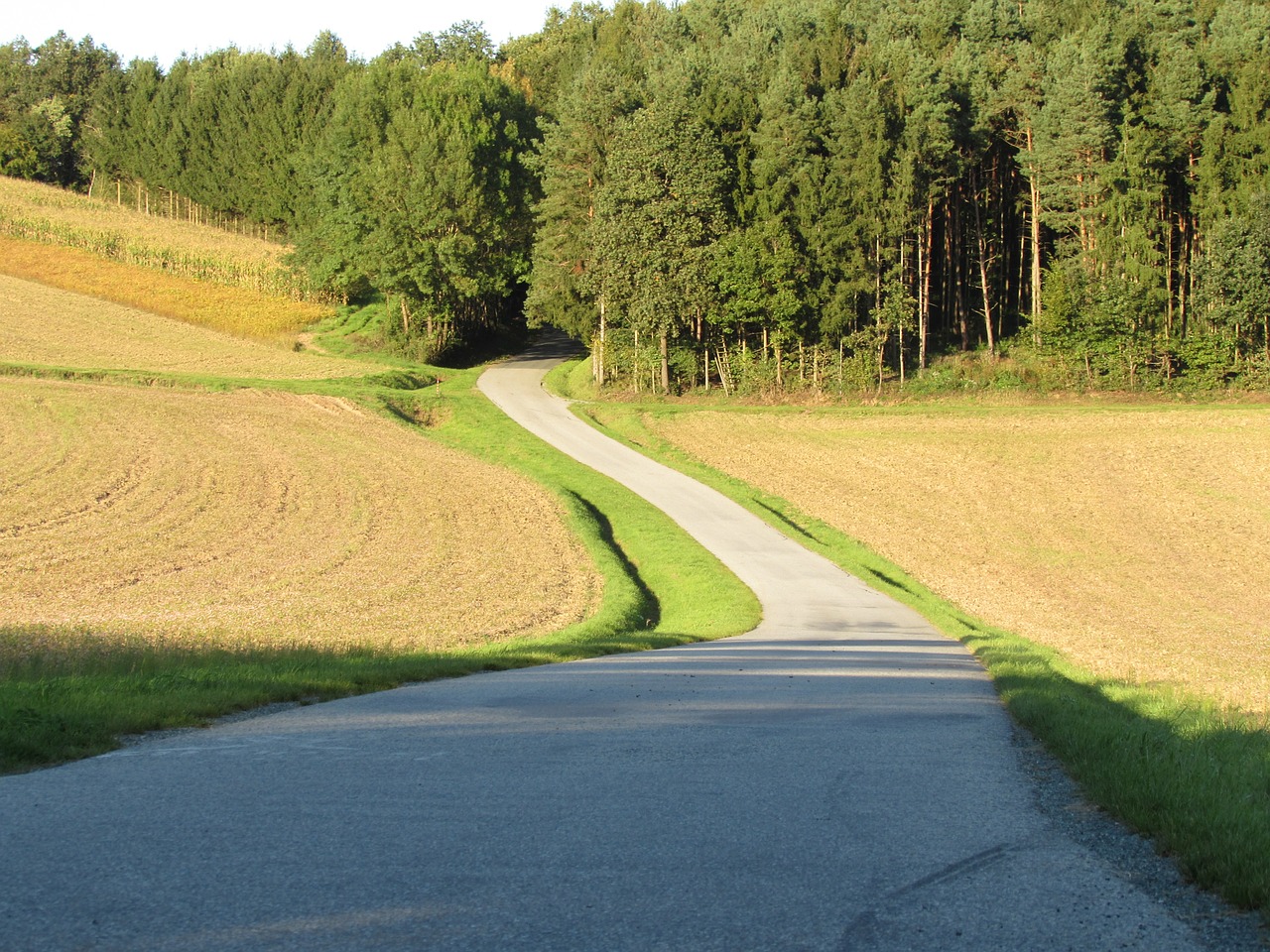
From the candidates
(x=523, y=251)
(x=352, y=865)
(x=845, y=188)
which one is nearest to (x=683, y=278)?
(x=845, y=188)

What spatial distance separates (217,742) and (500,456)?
34047 mm

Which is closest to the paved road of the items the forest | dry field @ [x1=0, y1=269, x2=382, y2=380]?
the forest

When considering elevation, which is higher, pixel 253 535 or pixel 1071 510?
pixel 253 535

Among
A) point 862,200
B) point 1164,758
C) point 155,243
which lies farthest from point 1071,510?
point 155,243

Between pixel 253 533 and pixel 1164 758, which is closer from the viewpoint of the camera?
pixel 1164 758

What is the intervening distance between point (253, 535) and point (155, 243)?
7016 cm

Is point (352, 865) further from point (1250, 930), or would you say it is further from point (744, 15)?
point (744, 15)

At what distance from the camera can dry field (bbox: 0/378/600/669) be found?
17094mm

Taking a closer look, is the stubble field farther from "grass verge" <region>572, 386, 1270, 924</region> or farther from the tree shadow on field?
the tree shadow on field

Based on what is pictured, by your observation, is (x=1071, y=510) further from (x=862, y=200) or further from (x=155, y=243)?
(x=155, y=243)

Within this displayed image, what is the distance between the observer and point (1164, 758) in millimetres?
7680

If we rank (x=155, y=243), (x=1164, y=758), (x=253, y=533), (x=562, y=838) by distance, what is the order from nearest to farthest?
(x=562, y=838) → (x=1164, y=758) → (x=253, y=533) → (x=155, y=243)

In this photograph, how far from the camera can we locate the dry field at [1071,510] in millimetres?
20875

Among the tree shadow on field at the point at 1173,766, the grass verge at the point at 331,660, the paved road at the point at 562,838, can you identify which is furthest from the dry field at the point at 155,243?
the paved road at the point at 562,838
